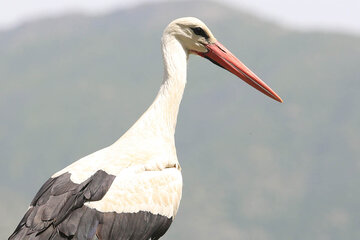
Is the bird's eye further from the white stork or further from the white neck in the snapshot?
the white neck

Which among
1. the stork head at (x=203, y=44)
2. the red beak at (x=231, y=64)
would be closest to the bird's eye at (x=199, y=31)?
the stork head at (x=203, y=44)

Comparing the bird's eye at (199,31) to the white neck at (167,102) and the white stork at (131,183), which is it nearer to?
the white stork at (131,183)

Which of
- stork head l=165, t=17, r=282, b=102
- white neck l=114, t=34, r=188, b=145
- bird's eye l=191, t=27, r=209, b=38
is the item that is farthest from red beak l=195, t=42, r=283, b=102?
white neck l=114, t=34, r=188, b=145

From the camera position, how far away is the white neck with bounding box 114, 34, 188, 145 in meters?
8.59

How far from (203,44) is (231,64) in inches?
17.0

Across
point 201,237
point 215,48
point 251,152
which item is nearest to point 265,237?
point 201,237

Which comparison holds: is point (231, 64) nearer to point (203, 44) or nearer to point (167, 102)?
point (203, 44)

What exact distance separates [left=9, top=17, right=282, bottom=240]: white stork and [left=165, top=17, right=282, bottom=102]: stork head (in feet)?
0.03

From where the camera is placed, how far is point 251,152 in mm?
195875

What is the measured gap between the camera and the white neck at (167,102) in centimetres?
859

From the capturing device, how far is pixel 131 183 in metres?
7.78

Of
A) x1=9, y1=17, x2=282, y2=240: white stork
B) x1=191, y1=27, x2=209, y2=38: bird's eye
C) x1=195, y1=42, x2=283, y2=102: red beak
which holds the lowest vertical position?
x1=9, y1=17, x2=282, y2=240: white stork

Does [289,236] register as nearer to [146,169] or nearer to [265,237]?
[265,237]

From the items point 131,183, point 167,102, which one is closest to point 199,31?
point 167,102
